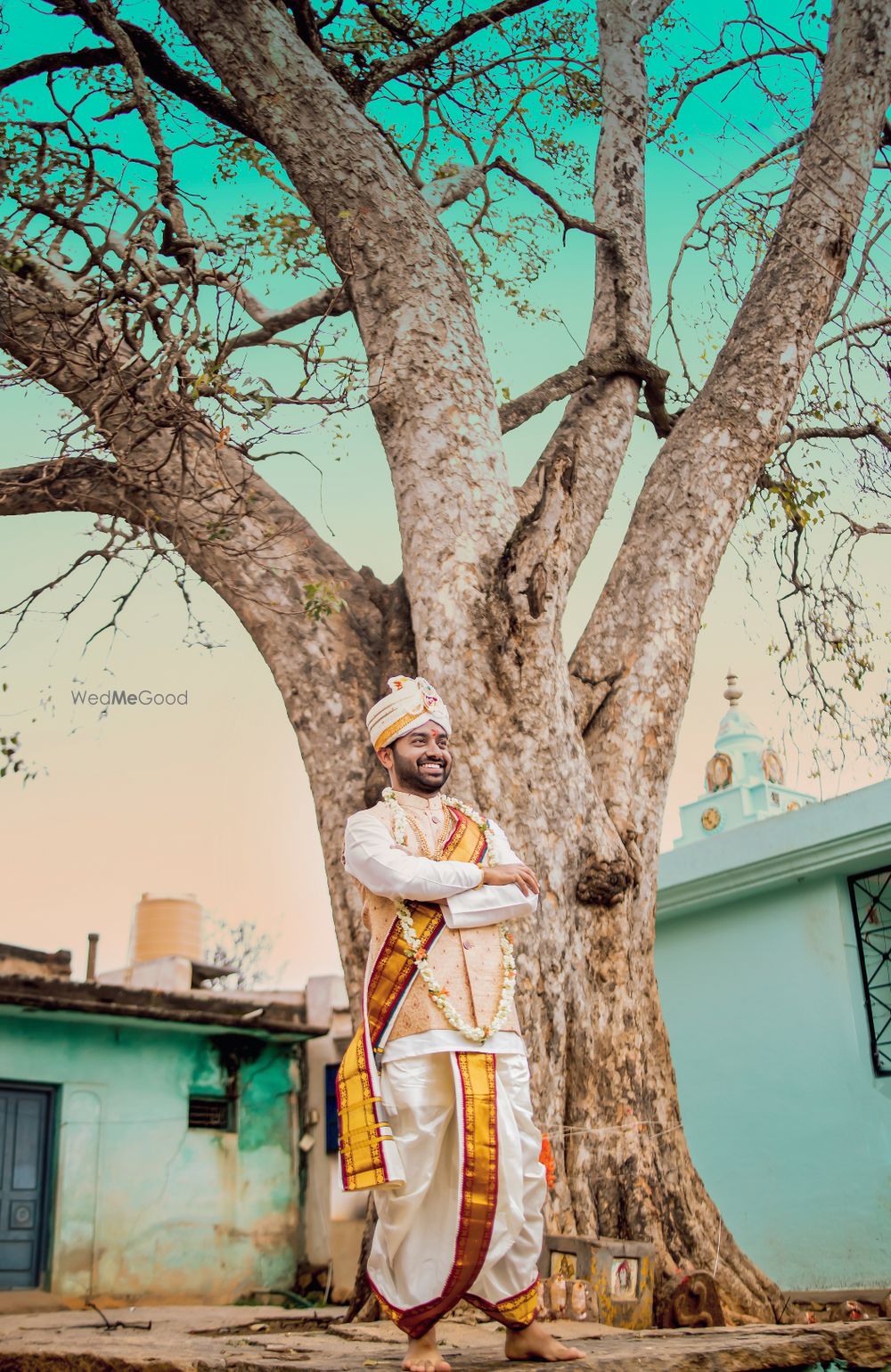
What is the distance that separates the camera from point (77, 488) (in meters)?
5.84

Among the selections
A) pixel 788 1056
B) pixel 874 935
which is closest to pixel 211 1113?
pixel 788 1056

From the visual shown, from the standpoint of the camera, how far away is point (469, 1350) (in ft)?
10.9

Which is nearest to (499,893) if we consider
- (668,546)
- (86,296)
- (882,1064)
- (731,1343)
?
(731,1343)

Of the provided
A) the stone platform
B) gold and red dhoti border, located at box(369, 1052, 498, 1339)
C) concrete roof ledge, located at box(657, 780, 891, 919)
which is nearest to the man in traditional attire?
gold and red dhoti border, located at box(369, 1052, 498, 1339)

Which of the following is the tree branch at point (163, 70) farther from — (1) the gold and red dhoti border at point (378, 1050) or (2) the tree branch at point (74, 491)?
(1) the gold and red dhoti border at point (378, 1050)

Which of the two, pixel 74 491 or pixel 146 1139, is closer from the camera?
pixel 74 491

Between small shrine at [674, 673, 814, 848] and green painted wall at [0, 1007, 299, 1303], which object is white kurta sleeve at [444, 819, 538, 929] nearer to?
green painted wall at [0, 1007, 299, 1303]

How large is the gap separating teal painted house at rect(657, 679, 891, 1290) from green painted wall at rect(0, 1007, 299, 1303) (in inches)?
147

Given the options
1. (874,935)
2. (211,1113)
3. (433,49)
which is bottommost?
(211,1113)

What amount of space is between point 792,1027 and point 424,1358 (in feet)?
23.4

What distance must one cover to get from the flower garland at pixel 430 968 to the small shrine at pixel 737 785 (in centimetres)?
1059

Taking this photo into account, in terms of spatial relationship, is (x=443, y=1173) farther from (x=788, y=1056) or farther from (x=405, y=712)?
(x=788, y=1056)

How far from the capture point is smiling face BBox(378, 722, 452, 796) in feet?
11.2

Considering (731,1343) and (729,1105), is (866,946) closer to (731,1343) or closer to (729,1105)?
(729,1105)
